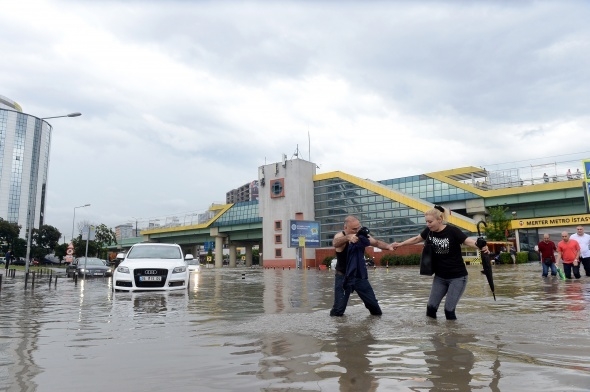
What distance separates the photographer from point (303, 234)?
2244 inches

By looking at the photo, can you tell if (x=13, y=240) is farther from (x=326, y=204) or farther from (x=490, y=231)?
(x=490, y=231)

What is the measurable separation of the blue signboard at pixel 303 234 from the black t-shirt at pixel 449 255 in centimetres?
4870

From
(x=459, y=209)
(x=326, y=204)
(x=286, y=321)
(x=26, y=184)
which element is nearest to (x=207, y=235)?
(x=326, y=204)

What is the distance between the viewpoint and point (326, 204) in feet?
215

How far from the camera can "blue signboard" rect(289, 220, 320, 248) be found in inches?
2200

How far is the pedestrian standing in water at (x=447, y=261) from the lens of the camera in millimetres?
6461

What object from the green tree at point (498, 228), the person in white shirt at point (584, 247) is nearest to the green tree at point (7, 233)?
the green tree at point (498, 228)

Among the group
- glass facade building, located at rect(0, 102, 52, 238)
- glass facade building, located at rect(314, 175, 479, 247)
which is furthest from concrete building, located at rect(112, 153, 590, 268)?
glass facade building, located at rect(0, 102, 52, 238)

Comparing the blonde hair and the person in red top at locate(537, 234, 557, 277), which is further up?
the blonde hair

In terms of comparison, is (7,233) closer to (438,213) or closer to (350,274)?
(350,274)

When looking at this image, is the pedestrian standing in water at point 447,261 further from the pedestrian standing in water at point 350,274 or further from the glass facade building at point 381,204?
the glass facade building at point 381,204

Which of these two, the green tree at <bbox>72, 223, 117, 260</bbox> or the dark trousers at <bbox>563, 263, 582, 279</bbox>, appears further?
the green tree at <bbox>72, 223, 117, 260</bbox>

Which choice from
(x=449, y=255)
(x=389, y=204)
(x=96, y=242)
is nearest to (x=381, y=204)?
(x=389, y=204)

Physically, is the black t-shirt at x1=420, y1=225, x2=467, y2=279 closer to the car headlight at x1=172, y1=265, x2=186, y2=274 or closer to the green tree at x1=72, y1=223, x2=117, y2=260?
the car headlight at x1=172, y1=265, x2=186, y2=274
